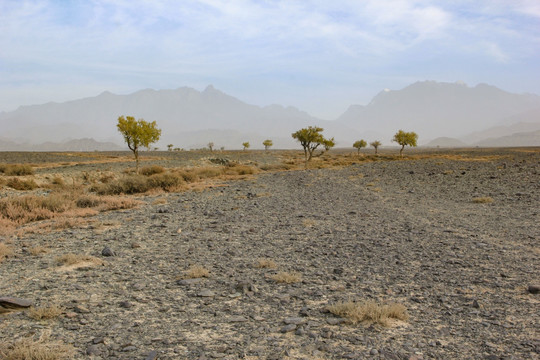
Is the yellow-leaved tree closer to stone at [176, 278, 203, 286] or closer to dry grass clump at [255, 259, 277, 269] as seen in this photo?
dry grass clump at [255, 259, 277, 269]

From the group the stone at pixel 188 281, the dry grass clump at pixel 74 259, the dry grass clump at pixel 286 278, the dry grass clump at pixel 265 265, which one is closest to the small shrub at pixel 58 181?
the dry grass clump at pixel 74 259

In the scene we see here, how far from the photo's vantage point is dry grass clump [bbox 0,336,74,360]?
4.57 meters

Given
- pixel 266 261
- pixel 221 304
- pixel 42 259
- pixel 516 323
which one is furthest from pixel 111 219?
pixel 516 323

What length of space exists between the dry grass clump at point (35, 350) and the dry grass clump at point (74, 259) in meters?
3.88

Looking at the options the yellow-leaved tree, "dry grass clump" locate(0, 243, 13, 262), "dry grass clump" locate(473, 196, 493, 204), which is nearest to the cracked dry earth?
"dry grass clump" locate(0, 243, 13, 262)

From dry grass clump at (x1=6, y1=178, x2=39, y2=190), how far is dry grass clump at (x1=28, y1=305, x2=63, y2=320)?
2552 centimetres

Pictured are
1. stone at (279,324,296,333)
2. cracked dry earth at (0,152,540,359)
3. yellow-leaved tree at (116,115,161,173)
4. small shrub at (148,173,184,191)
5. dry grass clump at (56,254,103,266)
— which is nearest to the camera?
cracked dry earth at (0,152,540,359)

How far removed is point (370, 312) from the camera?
19.0 feet

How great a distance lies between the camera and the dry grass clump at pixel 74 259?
28.7 ft

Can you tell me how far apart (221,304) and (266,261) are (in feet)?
7.61

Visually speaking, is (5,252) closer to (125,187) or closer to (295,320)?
(295,320)

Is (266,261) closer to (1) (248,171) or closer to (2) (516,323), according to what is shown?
(2) (516,323)

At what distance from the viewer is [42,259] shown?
9227mm

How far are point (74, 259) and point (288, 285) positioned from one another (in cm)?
529
